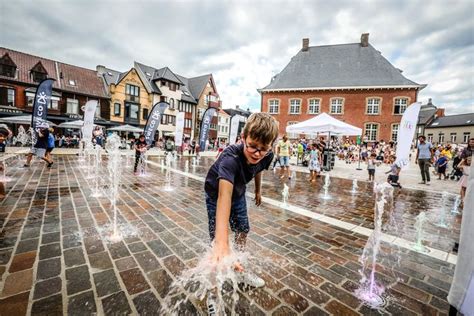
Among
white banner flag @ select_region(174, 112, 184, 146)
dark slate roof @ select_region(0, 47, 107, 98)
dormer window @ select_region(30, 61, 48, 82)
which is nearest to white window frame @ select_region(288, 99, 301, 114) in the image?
white banner flag @ select_region(174, 112, 184, 146)

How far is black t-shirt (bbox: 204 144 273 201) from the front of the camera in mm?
1709

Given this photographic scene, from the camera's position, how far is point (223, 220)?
5.05 ft

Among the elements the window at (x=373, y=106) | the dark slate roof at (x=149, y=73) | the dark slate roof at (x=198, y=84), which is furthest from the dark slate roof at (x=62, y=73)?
the window at (x=373, y=106)

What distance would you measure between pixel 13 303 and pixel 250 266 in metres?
2.15

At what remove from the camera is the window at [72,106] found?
2861cm

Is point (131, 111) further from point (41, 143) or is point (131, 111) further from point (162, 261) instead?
point (162, 261)

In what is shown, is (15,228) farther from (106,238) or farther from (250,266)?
(250,266)

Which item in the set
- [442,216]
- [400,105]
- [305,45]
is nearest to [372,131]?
[400,105]

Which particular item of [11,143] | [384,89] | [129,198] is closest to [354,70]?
[384,89]

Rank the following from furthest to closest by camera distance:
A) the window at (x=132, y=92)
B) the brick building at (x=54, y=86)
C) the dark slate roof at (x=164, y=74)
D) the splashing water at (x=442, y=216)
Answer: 1. the dark slate roof at (x=164, y=74)
2. the window at (x=132, y=92)
3. the brick building at (x=54, y=86)
4. the splashing water at (x=442, y=216)

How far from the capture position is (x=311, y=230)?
3.84 metres

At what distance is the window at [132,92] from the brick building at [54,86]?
3021mm

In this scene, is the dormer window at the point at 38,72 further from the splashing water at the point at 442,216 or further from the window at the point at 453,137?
the window at the point at 453,137

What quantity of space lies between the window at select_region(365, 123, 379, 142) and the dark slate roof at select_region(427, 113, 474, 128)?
3570 centimetres
